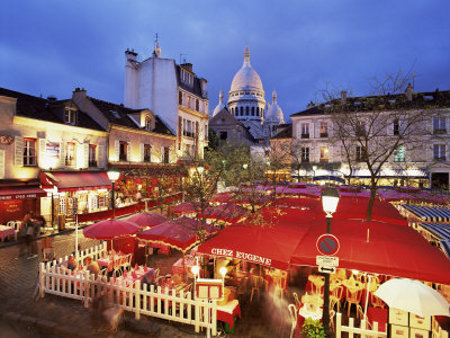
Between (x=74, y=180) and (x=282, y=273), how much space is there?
17.3 meters

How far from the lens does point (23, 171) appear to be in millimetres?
18109

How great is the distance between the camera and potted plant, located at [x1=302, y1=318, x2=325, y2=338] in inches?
241

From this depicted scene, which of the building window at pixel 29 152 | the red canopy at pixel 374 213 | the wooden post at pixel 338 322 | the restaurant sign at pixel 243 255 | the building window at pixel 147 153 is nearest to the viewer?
the wooden post at pixel 338 322

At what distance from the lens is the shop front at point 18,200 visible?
16.7m

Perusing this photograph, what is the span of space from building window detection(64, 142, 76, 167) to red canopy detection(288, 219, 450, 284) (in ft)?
64.6

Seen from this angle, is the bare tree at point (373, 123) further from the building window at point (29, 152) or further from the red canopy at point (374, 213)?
the building window at point (29, 152)

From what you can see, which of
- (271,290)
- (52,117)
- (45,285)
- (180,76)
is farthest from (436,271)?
(180,76)

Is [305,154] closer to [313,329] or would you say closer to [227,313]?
[227,313]

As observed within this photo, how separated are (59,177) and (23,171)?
219cm

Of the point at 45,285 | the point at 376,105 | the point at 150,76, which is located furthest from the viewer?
the point at 150,76

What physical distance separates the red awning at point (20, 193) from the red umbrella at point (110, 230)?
31.2ft

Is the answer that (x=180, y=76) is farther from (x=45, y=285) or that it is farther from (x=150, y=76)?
(x=45, y=285)

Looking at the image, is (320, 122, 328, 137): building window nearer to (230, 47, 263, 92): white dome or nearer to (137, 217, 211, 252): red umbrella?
(137, 217, 211, 252): red umbrella

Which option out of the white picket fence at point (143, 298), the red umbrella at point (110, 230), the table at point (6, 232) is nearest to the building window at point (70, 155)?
the table at point (6, 232)
